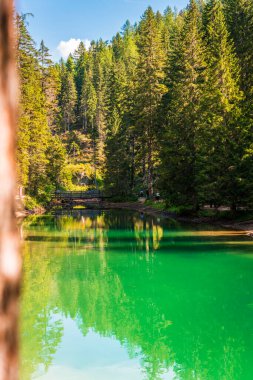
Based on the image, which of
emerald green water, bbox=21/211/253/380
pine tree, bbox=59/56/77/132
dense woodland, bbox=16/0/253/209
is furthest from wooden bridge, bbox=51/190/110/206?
pine tree, bbox=59/56/77/132

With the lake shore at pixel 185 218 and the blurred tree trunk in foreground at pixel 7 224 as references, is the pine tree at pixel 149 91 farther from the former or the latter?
the blurred tree trunk in foreground at pixel 7 224

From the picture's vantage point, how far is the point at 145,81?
53.6 meters

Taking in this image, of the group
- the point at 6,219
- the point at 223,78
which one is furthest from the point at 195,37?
the point at 6,219

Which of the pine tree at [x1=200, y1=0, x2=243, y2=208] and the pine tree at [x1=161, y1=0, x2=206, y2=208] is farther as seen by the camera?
the pine tree at [x1=161, y1=0, x2=206, y2=208]

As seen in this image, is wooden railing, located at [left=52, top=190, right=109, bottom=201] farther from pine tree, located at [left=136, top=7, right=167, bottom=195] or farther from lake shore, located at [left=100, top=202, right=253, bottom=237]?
pine tree, located at [left=136, top=7, right=167, bottom=195]

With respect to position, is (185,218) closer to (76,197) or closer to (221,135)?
(221,135)

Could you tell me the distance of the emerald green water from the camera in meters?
9.06

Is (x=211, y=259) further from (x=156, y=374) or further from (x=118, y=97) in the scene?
(x=118, y=97)

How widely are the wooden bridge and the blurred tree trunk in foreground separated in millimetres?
61392

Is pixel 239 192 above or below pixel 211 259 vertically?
above

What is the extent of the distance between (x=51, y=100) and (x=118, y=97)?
13.2 m

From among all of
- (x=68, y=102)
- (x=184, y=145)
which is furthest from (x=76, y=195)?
(x=68, y=102)

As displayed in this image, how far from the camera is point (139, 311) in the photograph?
41.3ft

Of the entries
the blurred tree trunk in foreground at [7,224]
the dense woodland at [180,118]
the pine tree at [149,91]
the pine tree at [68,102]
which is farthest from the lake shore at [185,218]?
the pine tree at [68,102]
